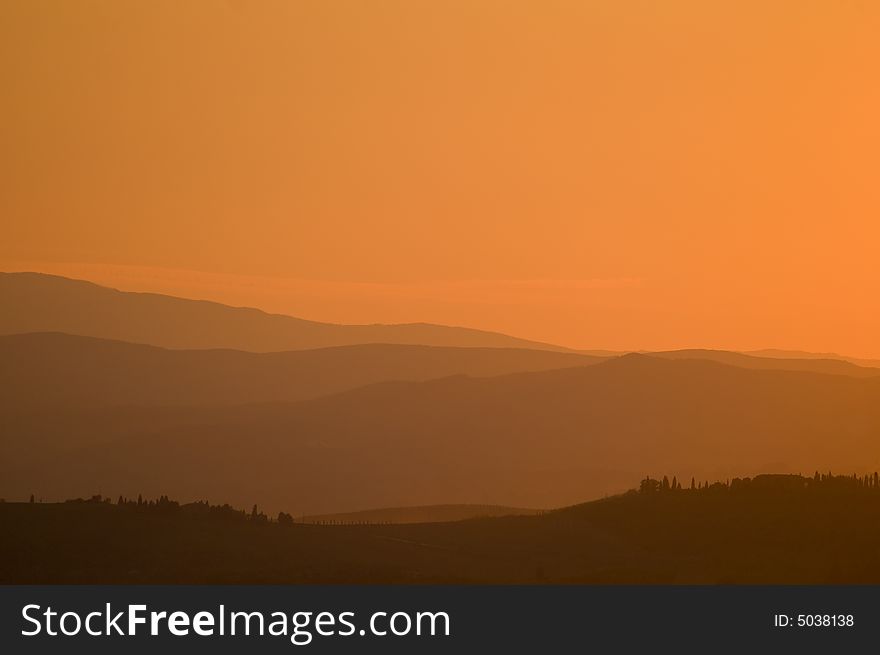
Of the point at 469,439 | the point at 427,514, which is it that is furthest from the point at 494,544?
the point at 469,439

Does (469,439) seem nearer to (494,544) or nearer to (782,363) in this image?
(782,363)

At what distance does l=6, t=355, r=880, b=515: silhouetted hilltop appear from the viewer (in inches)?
5394

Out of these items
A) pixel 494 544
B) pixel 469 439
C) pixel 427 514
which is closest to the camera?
pixel 494 544

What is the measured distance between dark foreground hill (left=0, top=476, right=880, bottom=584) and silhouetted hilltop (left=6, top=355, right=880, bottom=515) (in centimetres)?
7357

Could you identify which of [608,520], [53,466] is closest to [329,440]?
[53,466]

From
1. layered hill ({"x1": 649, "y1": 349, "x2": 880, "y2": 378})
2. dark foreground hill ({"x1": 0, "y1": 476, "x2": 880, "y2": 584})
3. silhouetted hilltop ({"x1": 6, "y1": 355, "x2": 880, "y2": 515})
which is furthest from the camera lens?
layered hill ({"x1": 649, "y1": 349, "x2": 880, "y2": 378})

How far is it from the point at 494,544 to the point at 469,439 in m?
117

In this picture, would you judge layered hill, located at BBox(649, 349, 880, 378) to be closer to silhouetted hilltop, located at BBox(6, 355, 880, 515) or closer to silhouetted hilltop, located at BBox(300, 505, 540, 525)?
silhouetted hilltop, located at BBox(6, 355, 880, 515)

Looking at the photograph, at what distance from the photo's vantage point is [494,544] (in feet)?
152

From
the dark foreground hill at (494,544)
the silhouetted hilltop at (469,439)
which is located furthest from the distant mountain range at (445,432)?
the dark foreground hill at (494,544)

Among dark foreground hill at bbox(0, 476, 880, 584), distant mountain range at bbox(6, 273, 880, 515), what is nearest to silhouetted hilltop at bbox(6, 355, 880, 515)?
distant mountain range at bbox(6, 273, 880, 515)

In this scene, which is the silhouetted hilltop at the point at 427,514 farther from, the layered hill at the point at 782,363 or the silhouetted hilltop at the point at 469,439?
the layered hill at the point at 782,363

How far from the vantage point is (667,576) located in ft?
134

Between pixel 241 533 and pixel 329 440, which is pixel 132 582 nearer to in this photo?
pixel 241 533
